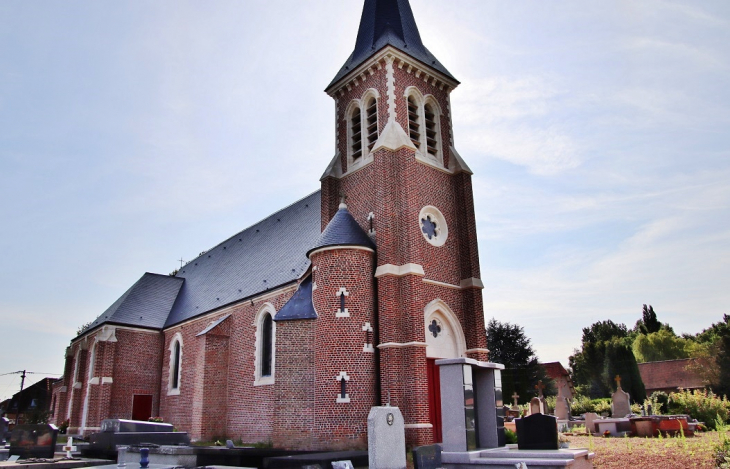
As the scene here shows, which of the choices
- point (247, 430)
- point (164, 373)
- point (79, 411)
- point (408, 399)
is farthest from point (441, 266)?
point (79, 411)

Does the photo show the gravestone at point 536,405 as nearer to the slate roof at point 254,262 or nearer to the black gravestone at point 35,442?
the slate roof at point 254,262

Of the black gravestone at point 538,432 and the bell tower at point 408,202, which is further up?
the bell tower at point 408,202

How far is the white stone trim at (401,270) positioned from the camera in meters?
17.8

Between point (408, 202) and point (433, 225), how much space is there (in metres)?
1.99

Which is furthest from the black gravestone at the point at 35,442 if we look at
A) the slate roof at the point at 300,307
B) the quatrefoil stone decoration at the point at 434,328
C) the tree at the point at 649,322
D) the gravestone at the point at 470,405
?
the tree at the point at 649,322

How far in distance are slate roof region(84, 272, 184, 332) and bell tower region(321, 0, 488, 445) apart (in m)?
14.6

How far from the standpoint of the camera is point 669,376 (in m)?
58.8

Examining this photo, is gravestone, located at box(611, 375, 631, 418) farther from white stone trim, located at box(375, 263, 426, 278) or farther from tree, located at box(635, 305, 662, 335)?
tree, located at box(635, 305, 662, 335)

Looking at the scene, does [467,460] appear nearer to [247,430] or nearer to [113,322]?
[247,430]

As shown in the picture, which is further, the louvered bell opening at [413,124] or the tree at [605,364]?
the tree at [605,364]

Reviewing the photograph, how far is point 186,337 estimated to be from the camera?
27.9m

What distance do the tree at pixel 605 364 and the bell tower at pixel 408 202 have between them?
33.4 metres

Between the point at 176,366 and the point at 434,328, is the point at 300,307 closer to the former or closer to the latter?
the point at 434,328

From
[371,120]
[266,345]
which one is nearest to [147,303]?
[266,345]
